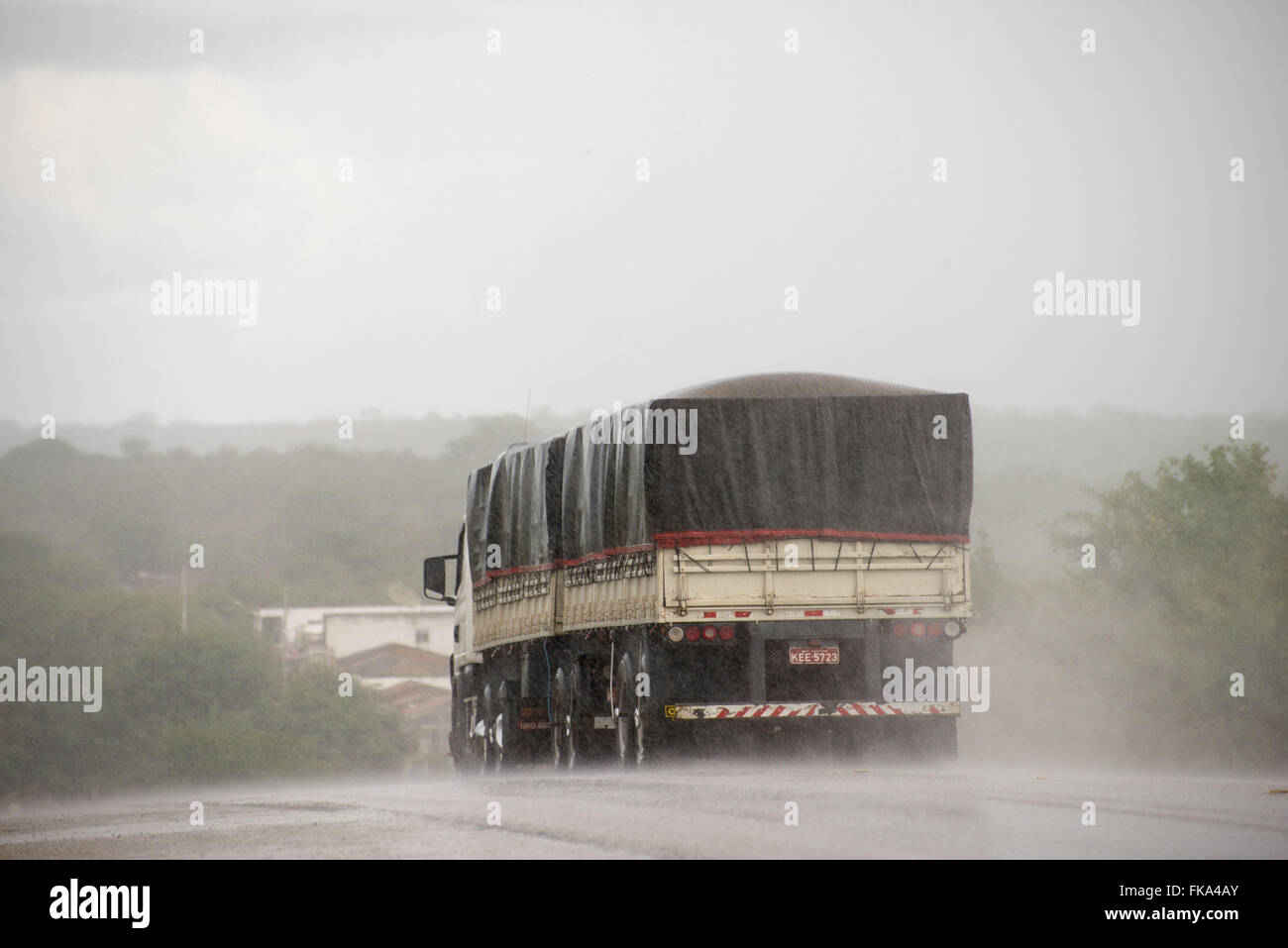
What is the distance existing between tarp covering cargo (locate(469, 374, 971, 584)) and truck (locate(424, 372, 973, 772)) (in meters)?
0.02

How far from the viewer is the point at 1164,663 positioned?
133 feet

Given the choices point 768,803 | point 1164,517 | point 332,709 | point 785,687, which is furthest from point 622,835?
point 332,709

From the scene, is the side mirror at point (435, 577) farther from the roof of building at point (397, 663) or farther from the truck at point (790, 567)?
the roof of building at point (397, 663)

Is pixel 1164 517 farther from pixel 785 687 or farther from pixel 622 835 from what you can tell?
pixel 622 835

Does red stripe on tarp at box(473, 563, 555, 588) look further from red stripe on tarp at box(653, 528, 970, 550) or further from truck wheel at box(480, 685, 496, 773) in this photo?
red stripe on tarp at box(653, 528, 970, 550)

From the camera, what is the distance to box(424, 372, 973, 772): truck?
1606 centimetres

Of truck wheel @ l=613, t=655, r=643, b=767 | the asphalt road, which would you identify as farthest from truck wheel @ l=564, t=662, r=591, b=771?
the asphalt road

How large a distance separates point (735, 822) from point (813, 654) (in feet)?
19.2

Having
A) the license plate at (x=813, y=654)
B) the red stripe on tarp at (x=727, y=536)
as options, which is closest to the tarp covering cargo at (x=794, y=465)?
the red stripe on tarp at (x=727, y=536)

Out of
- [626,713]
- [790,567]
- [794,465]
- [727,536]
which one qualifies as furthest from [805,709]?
[794,465]

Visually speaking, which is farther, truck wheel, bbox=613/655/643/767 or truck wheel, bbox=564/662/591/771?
truck wheel, bbox=564/662/591/771

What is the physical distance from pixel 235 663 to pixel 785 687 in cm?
9003

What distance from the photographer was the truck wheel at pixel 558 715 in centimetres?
1936
